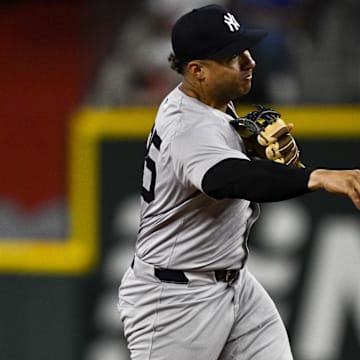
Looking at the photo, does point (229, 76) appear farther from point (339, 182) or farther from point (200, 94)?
point (339, 182)

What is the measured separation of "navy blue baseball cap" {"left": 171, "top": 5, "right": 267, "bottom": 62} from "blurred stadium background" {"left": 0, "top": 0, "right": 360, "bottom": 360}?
6.55 ft

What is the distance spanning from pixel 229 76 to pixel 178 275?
27.0 inches

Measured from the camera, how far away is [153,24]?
7.07 meters

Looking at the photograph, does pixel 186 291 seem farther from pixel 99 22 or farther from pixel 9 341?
pixel 99 22

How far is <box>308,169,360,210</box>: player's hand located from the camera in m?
2.92

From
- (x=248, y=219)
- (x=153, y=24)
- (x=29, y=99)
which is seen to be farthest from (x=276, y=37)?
(x=29, y=99)

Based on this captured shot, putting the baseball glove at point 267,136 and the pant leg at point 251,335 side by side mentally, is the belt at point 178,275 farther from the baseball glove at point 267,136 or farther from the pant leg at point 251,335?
the baseball glove at point 267,136

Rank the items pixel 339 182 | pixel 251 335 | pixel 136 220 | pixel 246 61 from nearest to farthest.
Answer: pixel 339 182 < pixel 246 61 < pixel 251 335 < pixel 136 220

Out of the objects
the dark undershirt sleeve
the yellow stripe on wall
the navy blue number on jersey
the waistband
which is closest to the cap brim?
the navy blue number on jersey

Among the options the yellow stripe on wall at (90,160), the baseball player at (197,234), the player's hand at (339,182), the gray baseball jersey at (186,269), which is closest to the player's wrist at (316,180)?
the player's hand at (339,182)

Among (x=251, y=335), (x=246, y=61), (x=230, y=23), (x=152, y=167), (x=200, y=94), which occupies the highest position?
(x=230, y=23)

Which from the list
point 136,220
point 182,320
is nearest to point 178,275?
point 182,320

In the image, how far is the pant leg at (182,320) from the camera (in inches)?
142

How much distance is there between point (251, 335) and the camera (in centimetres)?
376
